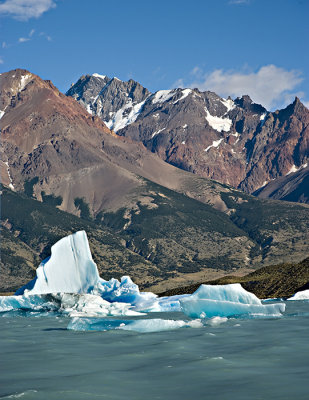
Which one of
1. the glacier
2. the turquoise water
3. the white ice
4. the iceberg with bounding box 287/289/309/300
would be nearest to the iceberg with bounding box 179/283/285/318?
the white ice

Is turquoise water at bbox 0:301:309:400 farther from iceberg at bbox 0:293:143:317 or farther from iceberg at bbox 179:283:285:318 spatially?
iceberg at bbox 0:293:143:317

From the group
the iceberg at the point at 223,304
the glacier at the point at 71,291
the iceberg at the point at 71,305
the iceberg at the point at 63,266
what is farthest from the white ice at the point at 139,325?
the iceberg at the point at 63,266

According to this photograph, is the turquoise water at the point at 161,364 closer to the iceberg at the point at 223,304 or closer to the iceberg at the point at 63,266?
the iceberg at the point at 223,304

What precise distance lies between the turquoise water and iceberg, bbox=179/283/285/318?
2.67 metres

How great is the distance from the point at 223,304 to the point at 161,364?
21130 millimetres

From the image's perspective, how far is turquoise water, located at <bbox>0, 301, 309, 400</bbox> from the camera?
2059 centimetres

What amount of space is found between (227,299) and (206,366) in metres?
25.0

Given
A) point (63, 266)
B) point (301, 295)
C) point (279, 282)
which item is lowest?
point (301, 295)

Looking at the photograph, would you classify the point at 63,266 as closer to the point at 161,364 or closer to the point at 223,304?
the point at 223,304

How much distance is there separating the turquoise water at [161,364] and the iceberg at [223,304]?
267 cm

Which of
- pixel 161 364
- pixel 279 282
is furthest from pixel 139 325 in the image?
pixel 279 282

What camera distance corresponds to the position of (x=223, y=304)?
155 ft

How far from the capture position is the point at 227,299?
165 feet

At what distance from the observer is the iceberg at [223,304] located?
1800 inches
